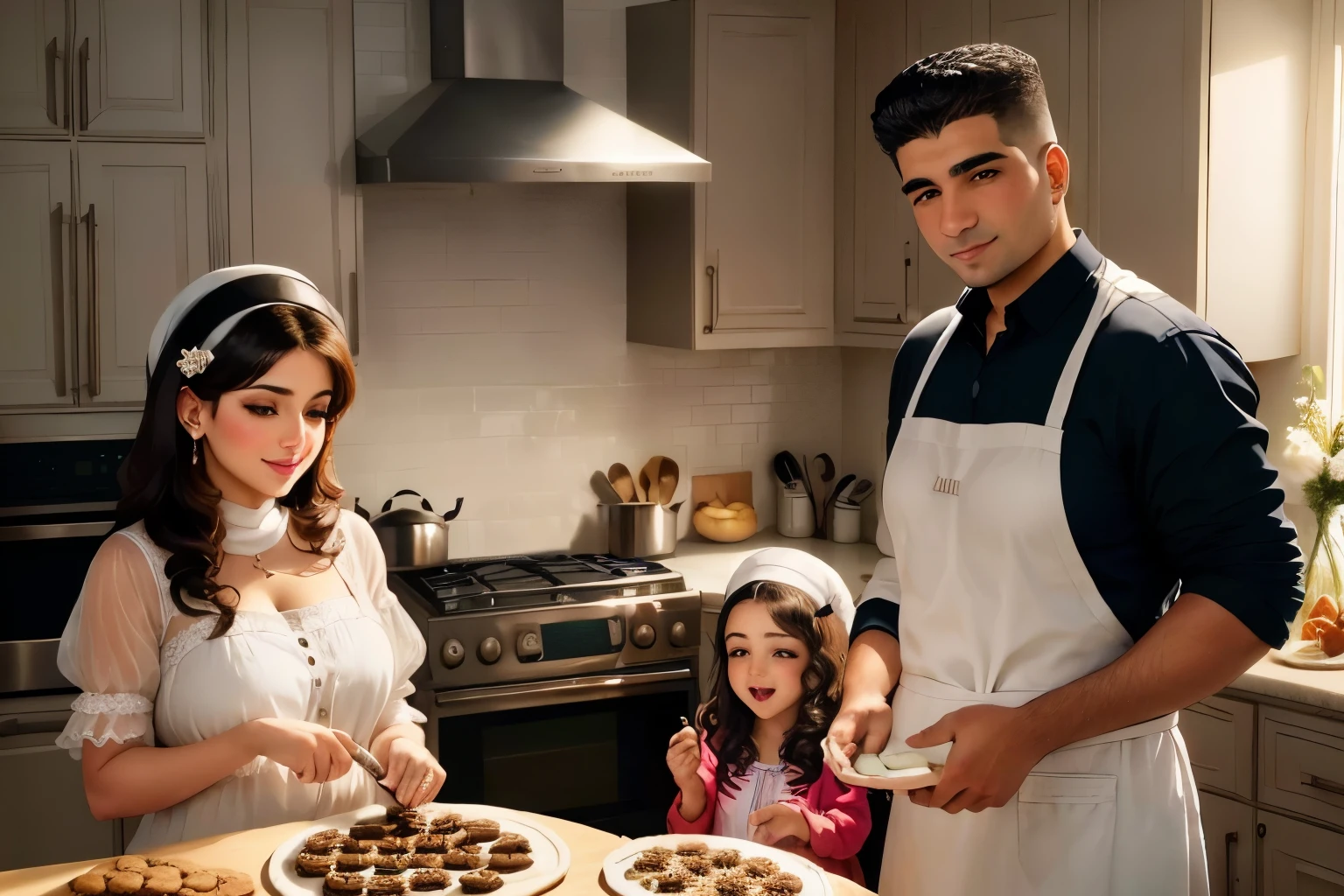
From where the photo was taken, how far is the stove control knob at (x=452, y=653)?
318cm

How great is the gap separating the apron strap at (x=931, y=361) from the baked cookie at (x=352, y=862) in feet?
3.15

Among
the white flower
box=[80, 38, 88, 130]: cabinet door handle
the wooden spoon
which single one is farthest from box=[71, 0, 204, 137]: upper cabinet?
the white flower

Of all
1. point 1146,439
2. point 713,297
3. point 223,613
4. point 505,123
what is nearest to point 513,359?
point 713,297

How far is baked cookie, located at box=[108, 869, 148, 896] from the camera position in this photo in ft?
5.08

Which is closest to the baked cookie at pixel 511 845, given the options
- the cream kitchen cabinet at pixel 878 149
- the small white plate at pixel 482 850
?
the small white plate at pixel 482 850


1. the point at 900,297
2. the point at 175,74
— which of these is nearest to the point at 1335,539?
the point at 900,297

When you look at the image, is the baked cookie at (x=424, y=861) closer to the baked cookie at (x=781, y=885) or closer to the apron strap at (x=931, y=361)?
the baked cookie at (x=781, y=885)

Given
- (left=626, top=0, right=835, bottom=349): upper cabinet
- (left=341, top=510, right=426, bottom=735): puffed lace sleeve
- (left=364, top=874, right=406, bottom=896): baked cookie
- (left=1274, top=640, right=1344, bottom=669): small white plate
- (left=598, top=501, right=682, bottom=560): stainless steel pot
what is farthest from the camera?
(left=598, top=501, right=682, bottom=560): stainless steel pot

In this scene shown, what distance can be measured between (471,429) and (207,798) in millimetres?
2034

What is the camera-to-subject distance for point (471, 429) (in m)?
3.82

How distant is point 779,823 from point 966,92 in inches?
47.5

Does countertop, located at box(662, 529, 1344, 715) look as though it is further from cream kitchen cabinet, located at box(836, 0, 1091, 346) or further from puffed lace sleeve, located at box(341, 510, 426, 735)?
puffed lace sleeve, located at box(341, 510, 426, 735)

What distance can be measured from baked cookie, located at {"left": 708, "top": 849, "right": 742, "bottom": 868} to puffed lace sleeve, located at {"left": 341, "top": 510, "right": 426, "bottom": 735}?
0.58 meters

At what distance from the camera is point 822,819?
2180 mm
